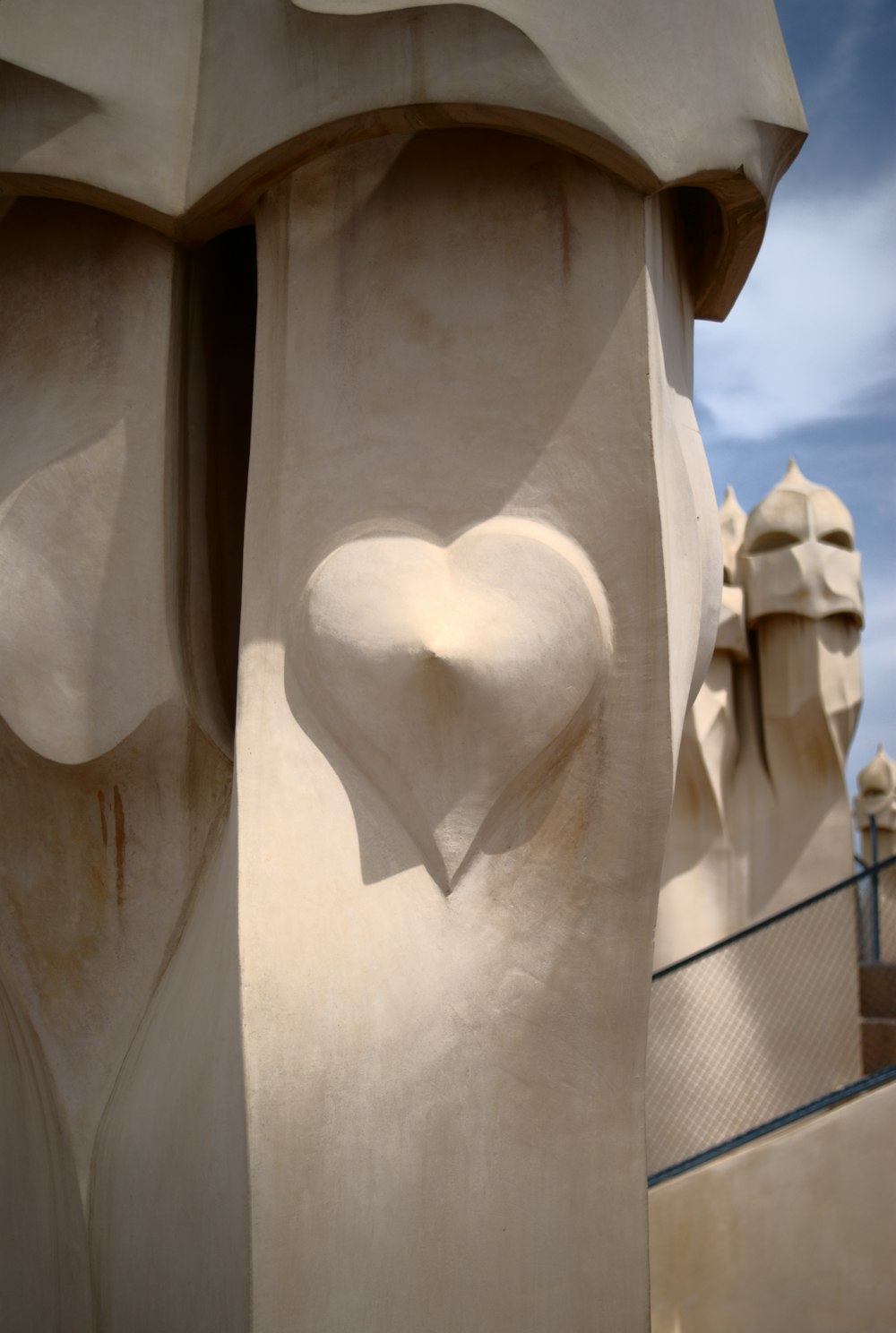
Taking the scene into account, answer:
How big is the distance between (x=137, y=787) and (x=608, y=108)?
2020 millimetres

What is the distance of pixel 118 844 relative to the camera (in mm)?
3674

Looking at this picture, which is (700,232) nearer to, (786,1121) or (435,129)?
(435,129)

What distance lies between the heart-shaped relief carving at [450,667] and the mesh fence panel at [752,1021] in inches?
109

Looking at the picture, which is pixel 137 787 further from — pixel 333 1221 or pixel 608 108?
pixel 608 108

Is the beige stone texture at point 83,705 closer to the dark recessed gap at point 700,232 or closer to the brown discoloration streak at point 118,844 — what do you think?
the brown discoloration streak at point 118,844

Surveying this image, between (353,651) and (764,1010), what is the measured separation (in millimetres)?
3422

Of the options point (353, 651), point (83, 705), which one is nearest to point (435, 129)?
point (353, 651)

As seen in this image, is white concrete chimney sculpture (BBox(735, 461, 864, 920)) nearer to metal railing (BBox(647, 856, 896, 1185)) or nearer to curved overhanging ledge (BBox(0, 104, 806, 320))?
metal railing (BBox(647, 856, 896, 1185))

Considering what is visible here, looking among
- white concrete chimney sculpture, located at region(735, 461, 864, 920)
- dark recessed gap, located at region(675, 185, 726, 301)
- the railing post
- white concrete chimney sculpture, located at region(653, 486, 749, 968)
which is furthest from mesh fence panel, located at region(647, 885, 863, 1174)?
white concrete chimney sculpture, located at region(735, 461, 864, 920)

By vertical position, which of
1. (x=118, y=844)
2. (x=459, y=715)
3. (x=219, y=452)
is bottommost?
(x=118, y=844)

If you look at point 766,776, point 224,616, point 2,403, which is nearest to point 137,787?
point 224,616

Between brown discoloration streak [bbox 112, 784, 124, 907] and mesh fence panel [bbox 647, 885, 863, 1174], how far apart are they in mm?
2877

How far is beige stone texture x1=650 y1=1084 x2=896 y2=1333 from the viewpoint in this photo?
4.61 metres

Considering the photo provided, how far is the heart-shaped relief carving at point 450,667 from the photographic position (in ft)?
10.8
